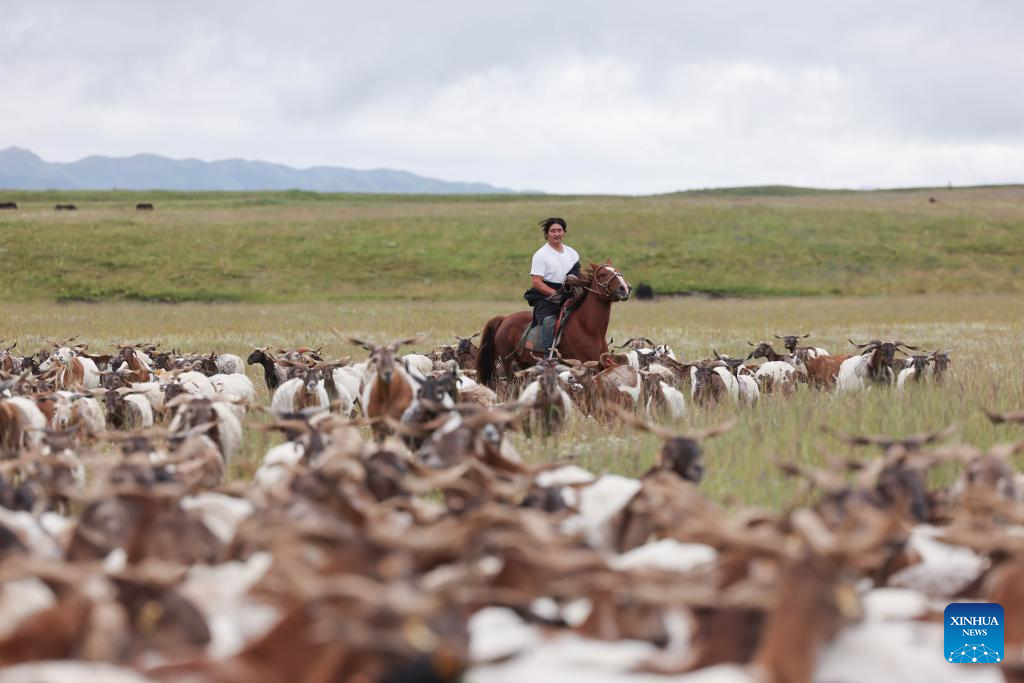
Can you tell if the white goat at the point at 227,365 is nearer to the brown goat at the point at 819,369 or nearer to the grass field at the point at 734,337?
the grass field at the point at 734,337

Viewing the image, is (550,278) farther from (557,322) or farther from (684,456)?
(684,456)

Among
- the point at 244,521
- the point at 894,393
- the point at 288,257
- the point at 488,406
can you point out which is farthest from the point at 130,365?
the point at 288,257

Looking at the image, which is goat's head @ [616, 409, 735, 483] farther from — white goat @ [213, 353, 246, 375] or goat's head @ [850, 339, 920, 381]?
white goat @ [213, 353, 246, 375]

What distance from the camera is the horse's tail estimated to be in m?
16.0

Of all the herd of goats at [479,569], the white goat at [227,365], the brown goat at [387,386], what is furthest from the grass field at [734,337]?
the brown goat at [387,386]

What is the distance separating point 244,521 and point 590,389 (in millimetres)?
7582

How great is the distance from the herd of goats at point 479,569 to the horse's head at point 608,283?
6955mm

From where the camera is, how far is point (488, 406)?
10867 millimetres

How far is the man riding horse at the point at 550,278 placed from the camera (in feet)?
48.0

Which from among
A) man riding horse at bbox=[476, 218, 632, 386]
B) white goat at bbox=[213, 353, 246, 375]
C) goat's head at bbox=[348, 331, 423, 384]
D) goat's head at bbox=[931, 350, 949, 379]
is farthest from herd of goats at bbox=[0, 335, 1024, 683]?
white goat at bbox=[213, 353, 246, 375]

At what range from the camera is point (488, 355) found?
16094 mm

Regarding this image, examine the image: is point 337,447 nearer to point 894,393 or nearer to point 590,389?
point 590,389

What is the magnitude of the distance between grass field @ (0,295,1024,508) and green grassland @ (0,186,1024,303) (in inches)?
167

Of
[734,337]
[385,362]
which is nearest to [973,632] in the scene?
[385,362]
